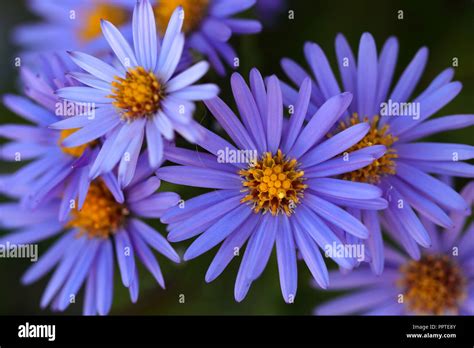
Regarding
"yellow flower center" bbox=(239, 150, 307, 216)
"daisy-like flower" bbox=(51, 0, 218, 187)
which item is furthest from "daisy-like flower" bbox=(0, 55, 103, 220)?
"yellow flower center" bbox=(239, 150, 307, 216)

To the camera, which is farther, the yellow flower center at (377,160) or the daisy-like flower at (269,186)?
the yellow flower center at (377,160)

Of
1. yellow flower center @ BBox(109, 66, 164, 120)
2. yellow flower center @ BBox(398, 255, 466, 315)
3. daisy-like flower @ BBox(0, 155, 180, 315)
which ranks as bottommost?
yellow flower center @ BBox(398, 255, 466, 315)

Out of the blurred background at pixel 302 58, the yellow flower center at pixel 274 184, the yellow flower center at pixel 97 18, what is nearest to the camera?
the yellow flower center at pixel 274 184

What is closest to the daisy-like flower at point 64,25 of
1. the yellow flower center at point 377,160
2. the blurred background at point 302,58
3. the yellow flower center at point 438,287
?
the blurred background at point 302,58

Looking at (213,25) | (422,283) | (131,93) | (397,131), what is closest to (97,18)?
(213,25)

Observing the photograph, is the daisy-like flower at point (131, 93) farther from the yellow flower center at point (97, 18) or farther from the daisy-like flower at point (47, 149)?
the yellow flower center at point (97, 18)

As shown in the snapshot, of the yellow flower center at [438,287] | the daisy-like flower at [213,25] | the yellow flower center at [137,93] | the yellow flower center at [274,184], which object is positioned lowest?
the yellow flower center at [438,287]

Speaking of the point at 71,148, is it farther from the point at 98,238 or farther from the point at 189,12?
the point at 189,12

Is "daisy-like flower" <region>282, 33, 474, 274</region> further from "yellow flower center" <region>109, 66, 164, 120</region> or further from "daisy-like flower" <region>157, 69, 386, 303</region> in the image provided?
"yellow flower center" <region>109, 66, 164, 120</region>
